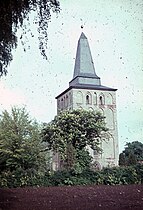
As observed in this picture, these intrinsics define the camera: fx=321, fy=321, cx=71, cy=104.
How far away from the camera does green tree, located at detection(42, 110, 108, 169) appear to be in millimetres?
13812

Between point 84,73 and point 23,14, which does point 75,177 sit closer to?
point 23,14

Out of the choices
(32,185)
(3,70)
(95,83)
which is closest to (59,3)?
(3,70)

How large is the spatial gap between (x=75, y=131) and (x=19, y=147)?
4.66 meters

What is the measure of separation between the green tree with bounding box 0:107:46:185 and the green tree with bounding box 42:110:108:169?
2893 mm

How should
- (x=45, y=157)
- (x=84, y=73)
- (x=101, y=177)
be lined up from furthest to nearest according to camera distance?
(x=84, y=73)
(x=45, y=157)
(x=101, y=177)

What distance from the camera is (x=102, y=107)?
20.4 meters

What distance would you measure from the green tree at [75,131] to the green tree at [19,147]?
2893 mm

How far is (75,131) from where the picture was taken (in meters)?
14.0

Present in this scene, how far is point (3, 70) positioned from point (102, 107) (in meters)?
17.4

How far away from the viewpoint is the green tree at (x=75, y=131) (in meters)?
13.8

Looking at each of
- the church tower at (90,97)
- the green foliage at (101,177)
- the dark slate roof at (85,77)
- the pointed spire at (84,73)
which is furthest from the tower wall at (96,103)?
the green foliage at (101,177)

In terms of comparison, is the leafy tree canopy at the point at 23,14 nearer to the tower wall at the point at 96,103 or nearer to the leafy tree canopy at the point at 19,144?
the leafy tree canopy at the point at 19,144

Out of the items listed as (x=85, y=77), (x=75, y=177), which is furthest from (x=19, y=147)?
(x=85, y=77)

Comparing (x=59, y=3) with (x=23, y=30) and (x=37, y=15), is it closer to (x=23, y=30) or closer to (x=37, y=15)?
(x=37, y=15)
